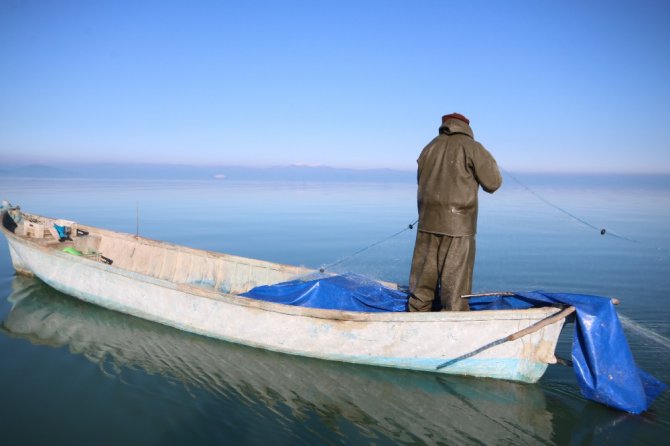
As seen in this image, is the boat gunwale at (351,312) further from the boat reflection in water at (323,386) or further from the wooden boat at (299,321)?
the boat reflection in water at (323,386)

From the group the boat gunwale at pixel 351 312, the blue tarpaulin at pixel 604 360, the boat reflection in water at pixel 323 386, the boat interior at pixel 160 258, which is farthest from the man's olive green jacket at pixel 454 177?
the boat interior at pixel 160 258

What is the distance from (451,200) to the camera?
5012mm

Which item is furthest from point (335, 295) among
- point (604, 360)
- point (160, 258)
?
point (160, 258)

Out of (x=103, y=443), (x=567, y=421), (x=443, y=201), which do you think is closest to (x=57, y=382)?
(x=103, y=443)

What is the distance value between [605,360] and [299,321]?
3.60 meters

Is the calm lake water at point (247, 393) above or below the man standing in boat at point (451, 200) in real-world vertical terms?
below

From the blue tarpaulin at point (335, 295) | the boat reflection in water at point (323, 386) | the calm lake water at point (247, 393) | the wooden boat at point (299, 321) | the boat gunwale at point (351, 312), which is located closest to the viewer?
the calm lake water at point (247, 393)

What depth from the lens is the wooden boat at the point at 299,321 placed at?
4.89 metres

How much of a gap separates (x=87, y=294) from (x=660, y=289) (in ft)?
38.9

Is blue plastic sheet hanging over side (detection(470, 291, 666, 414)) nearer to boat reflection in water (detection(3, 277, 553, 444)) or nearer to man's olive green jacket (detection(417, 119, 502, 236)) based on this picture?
boat reflection in water (detection(3, 277, 553, 444))

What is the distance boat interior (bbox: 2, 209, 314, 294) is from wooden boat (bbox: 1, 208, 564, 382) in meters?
0.03

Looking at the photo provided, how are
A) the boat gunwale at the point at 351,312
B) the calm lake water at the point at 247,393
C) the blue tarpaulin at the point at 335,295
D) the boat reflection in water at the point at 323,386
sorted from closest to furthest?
the calm lake water at the point at 247,393
the boat reflection in water at the point at 323,386
the boat gunwale at the point at 351,312
the blue tarpaulin at the point at 335,295

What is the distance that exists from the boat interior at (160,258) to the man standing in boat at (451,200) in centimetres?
280

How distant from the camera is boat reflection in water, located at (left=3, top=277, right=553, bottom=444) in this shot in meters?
4.43
